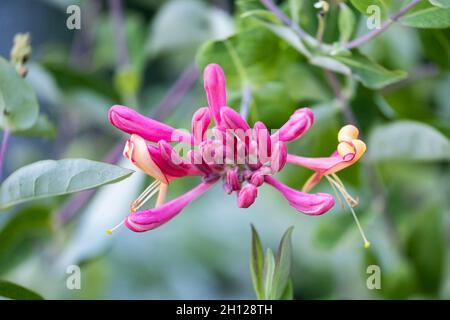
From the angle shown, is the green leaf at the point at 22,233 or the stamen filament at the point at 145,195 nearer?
the stamen filament at the point at 145,195

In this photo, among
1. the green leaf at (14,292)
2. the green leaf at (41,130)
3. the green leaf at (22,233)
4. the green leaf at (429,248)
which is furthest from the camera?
the green leaf at (429,248)

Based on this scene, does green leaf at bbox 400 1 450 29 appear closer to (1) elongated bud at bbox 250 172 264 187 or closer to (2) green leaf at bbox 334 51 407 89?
(2) green leaf at bbox 334 51 407 89

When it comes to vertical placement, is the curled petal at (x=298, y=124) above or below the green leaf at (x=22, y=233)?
below

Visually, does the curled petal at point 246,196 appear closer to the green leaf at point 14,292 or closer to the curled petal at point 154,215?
the curled petal at point 154,215

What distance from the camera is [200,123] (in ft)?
2.12

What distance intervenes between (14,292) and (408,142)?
54cm

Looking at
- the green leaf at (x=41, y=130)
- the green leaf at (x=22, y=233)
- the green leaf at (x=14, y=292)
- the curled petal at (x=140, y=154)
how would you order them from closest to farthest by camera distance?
the curled petal at (x=140, y=154)
the green leaf at (x=14, y=292)
the green leaf at (x=41, y=130)
the green leaf at (x=22, y=233)

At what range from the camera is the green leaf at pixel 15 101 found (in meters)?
0.78

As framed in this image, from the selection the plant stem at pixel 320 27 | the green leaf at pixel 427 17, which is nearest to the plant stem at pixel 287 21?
the plant stem at pixel 320 27

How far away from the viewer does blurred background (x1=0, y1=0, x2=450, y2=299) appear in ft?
3.05

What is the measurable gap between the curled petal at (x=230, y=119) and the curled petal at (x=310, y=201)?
0.20 feet

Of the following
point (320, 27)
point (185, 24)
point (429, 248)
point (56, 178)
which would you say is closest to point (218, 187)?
point (185, 24)

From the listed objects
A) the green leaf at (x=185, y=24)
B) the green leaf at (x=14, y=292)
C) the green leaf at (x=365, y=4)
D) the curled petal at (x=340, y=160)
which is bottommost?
the green leaf at (x=14, y=292)

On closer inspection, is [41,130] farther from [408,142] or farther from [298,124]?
[408,142]
